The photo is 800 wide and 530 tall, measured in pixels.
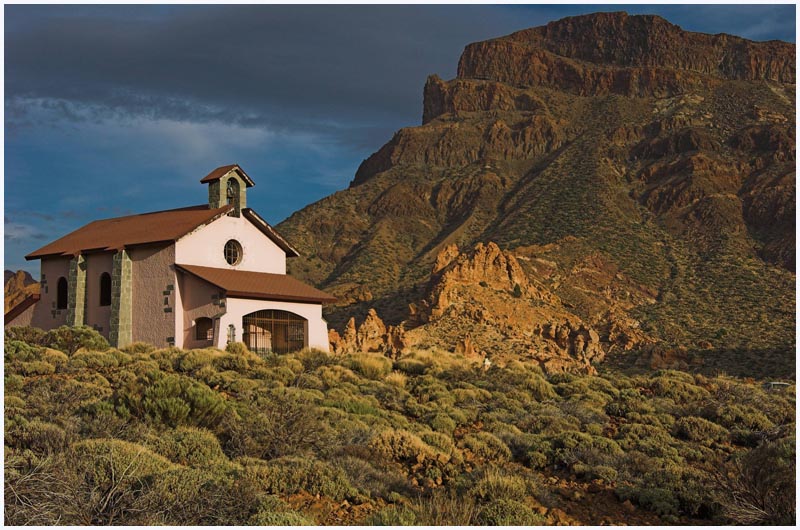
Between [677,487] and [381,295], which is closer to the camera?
[677,487]

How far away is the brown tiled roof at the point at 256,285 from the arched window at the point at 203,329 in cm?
149

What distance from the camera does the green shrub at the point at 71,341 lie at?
83.4 ft

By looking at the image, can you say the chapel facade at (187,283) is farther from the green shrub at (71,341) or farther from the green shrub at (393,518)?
the green shrub at (393,518)

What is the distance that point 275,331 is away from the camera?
103 ft

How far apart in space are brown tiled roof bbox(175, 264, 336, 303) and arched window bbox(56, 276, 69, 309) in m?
5.92

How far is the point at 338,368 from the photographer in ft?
79.0

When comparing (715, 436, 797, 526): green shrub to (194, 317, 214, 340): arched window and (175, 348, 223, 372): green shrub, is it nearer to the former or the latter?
(175, 348, 223, 372): green shrub

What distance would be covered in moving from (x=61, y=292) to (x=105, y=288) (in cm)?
266

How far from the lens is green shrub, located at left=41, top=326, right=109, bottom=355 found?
25.4 m

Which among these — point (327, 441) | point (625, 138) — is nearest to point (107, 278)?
point (327, 441)

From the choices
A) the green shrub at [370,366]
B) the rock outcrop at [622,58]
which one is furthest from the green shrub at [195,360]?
the rock outcrop at [622,58]

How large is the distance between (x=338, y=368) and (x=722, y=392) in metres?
10.3

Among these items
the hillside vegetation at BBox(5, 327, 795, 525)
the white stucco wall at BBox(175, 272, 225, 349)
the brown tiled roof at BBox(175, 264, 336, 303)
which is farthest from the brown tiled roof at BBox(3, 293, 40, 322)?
the hillside vegetation at BBox(5, 327, 795, 525)

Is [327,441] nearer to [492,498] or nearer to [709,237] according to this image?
[492,498]
